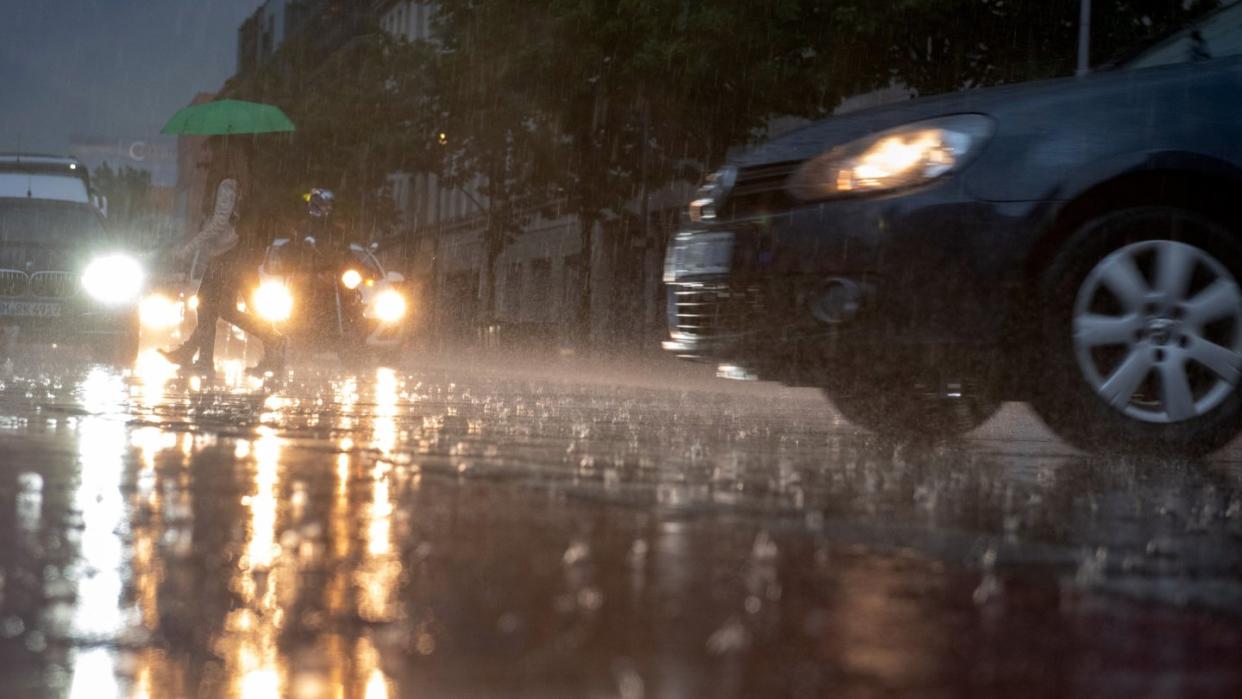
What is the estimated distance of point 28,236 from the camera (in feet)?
70.7

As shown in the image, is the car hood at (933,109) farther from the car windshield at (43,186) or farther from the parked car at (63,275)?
the car windshield at (43,186)

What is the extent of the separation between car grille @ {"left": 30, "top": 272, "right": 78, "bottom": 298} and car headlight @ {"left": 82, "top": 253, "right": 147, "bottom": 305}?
154 millimetres

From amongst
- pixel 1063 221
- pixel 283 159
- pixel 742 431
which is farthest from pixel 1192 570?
pixel 283 159

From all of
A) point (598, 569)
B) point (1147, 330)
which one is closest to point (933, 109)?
point (1147, 330)

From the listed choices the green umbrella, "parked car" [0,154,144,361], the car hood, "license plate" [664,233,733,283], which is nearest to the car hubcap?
the car hood

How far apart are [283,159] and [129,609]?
50.3 metres

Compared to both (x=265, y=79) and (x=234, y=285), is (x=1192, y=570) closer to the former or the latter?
(x=234, y=285)

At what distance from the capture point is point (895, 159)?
7.88 metres

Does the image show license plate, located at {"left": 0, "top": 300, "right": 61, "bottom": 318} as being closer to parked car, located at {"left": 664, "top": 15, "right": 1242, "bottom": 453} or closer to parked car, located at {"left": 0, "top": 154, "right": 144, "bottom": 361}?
parked car, located at {"left": 0, "top": 154, "right": 144, "bottom": 361}

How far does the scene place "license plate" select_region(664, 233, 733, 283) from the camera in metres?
8.31

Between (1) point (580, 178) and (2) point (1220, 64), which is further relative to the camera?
(1) point (580, 178)

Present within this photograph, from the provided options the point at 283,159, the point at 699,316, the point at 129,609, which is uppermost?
the point at 283,159

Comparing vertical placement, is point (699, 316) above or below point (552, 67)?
below

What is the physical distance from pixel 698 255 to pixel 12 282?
14071 mm
